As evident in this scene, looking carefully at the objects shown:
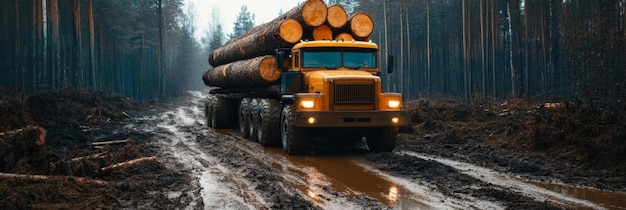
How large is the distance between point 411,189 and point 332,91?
389cm

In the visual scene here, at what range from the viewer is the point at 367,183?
764 cm

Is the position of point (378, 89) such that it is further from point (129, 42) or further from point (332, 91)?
point (129, 42)

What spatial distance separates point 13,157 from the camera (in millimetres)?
7207

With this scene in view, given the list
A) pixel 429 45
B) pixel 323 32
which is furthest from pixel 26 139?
pixel 429 45

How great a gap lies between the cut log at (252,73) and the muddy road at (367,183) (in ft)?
6.92

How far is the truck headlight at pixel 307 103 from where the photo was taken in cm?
1057

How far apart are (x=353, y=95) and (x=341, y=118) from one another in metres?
0.59

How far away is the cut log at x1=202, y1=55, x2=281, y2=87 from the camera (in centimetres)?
1292

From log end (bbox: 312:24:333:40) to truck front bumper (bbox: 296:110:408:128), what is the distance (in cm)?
315

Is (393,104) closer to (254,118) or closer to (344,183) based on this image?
(344,183)

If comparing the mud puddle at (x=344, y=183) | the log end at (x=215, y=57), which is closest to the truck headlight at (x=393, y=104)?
the mud puddle at (x=344, y=183)

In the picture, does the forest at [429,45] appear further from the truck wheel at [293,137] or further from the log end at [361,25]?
the truck wheel at [293,137]

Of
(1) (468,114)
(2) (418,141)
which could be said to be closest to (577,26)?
(1) (468,114)

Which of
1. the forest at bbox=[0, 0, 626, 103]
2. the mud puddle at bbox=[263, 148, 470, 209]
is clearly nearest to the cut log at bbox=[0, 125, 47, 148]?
the mud puddle at bbox=[263, 148, 470, 209]
